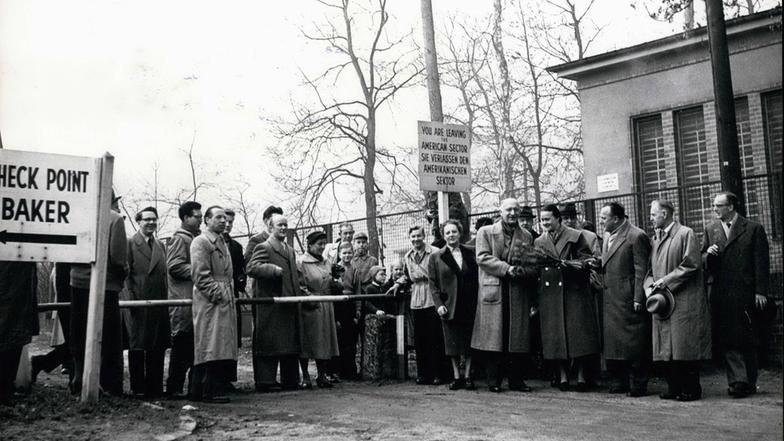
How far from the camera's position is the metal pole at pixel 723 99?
283 inches

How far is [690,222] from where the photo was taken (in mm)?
11258

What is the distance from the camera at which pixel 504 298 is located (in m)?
9.20

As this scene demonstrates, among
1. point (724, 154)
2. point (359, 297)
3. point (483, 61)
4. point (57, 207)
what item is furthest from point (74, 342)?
point (483, 61)

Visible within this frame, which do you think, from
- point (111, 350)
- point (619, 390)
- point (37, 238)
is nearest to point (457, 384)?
point (619, 390)

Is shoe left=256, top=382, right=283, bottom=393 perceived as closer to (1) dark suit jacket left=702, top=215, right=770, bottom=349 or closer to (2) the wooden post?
(2) the wooden post

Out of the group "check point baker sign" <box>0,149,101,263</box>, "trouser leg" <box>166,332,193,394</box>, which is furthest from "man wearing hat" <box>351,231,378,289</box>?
"check point baker sign" <box>0,149,101,263</box>

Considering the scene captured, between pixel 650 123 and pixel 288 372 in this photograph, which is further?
pixel 650 123

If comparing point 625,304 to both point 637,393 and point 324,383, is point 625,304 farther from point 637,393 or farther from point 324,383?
point 324,383

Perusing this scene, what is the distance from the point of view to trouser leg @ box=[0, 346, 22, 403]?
7.01 meters

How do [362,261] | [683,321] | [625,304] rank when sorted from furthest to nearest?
1. [362,261]
2. [625,304]
3. [683,321]

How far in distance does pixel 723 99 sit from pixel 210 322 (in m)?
5.28

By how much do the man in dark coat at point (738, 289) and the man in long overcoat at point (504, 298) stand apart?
1.94 m

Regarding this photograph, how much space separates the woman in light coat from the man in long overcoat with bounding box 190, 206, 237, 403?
5.40ft

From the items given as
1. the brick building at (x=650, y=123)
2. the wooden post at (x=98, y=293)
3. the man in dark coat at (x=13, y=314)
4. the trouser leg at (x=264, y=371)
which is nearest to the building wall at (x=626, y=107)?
the brick building at (x=650, y=123)
